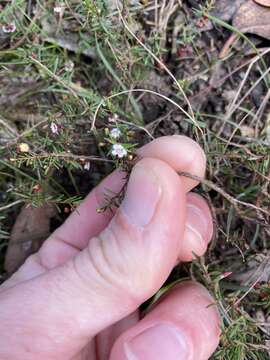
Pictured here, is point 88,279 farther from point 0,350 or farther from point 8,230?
point 8,230

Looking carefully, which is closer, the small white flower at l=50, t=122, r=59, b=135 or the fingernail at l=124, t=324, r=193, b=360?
the fingernail at l=124, t=324, r=193, b=360

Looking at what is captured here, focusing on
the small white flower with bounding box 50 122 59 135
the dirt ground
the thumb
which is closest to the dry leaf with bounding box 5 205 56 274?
the dirt ground

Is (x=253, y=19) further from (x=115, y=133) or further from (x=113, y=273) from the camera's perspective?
→ (x=113, y=273)

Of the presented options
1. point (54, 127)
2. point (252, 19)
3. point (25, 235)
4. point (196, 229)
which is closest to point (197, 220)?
point (196, 229)

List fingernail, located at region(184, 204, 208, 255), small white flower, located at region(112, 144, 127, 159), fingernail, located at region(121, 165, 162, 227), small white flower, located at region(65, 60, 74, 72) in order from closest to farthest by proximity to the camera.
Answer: fingernail, located at region(121, 165, 162, 227)
small white flower, located at region(112, 144, 127, 159)
fingernail, located at region(184, 204, 208, 255)
small white flower, located at region(65, 60, 74, 72)

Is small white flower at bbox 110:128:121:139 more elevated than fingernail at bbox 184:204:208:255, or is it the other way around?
small white flower at bbox 110:128:121:139

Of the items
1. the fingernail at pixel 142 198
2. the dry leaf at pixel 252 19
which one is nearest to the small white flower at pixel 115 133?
the fingernail at pixel 142 198

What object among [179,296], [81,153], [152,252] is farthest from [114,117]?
[179,296]

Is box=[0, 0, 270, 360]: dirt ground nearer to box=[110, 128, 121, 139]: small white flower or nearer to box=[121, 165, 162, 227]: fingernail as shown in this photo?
box=[110, 128, 121, 139]: small white flower
